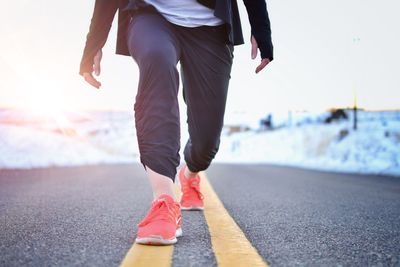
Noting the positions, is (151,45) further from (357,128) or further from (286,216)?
(357,128)

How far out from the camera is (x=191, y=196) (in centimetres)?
330

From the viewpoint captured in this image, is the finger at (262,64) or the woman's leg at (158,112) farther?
the finger at (262,64)

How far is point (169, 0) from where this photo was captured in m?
2.45

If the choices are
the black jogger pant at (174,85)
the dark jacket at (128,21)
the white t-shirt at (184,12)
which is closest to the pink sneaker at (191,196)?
the black jogger pant at (174,85)

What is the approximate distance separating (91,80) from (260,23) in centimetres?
107

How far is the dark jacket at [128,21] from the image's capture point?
2455mm

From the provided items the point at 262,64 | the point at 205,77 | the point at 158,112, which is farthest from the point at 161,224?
the point at 262,64

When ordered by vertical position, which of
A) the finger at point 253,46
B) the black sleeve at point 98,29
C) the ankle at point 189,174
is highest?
the black sleeve at point 98,29

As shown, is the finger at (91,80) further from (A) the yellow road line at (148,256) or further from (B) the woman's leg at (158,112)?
(A) the yellow road line at (148,256)

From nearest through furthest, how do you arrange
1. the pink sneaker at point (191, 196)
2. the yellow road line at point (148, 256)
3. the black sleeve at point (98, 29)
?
the yellow road line at point (148, 256) → the black sleeve at point (98, 29) → the pink sneaker at point (191, 196)

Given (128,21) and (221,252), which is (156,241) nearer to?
(221,252)

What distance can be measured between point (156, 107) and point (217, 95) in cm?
55

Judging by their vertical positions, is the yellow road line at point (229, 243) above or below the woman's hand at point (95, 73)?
below

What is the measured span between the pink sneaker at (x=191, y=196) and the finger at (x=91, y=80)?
107cm
